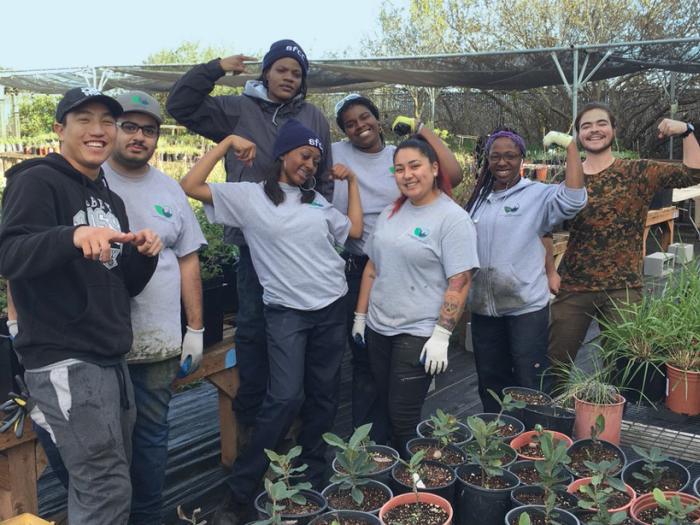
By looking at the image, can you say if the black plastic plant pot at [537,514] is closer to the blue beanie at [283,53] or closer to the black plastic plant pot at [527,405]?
the black plastic plant pot at [527,405]

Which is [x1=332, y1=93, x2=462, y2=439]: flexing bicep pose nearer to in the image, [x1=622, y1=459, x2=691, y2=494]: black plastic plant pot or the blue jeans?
the blue jeans

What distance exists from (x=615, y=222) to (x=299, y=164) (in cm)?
137

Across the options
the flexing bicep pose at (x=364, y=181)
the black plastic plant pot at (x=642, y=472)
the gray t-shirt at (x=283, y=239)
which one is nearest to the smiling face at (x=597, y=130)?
the flexing bicep pose at (x=364, y=181)

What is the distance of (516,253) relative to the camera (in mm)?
2512

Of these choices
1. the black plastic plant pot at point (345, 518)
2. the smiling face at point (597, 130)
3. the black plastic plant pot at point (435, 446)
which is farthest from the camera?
the smiling face at point (597, 130)

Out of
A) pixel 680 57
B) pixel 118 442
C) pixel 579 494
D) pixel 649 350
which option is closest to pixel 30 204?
pixel 118 442

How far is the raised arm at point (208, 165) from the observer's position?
89.4 inches

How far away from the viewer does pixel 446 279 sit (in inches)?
90.9

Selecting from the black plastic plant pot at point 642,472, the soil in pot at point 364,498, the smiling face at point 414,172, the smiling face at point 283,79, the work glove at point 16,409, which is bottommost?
the black plastic plant pot at point 642,472

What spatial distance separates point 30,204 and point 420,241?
4.20ft

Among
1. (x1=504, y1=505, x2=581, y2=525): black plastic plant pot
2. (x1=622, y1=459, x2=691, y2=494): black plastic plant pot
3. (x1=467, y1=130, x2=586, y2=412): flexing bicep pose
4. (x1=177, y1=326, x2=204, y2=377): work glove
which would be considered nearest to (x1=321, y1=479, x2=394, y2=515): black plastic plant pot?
(x1=504, y1=505, x2=581, y2=525): black plastic plant pot

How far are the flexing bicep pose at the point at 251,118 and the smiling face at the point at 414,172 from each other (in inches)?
14.7

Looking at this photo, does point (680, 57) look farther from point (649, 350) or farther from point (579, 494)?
point (579, 494)

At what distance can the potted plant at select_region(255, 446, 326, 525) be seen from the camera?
1.49 metres
